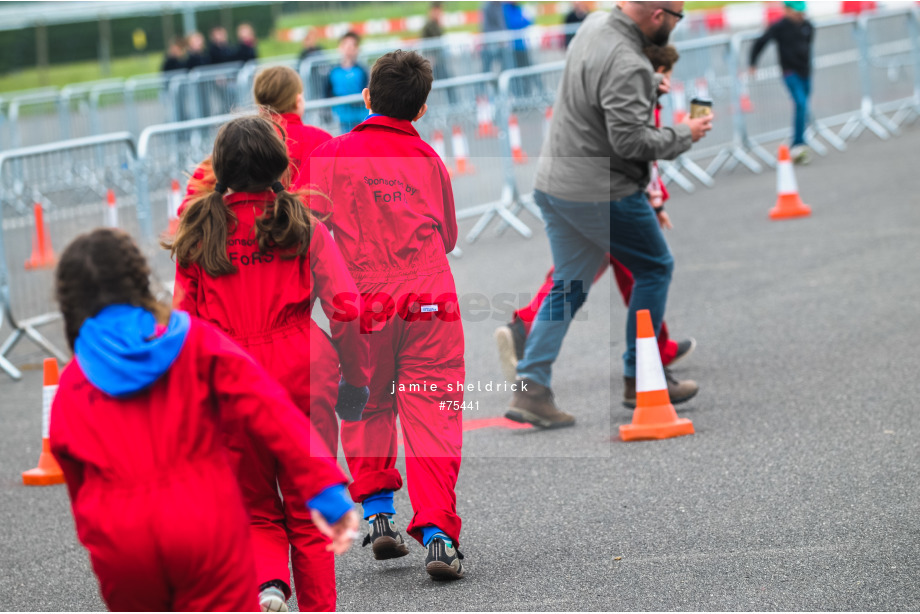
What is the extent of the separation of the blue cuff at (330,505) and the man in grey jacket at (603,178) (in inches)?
126

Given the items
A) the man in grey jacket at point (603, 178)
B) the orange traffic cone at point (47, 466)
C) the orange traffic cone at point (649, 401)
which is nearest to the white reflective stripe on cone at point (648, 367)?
the orange traffic cone at point (649, 401)

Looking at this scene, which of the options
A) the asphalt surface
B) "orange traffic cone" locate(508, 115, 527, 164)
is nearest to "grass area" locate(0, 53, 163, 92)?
"orange traffic cone" locate(508, 115, 527, 164)

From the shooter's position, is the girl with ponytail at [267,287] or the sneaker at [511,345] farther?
the sneaker at [511,345]

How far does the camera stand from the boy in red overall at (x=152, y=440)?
2.49m

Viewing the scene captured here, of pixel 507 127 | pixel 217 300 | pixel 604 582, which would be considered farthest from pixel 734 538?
pixel 507 127

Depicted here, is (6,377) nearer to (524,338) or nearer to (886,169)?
(524,338)

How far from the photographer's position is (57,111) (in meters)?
17.2

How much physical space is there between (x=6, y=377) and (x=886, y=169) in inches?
406

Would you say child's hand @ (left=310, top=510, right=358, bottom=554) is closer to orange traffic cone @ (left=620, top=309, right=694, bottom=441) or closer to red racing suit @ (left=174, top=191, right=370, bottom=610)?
red racing suit @ (left=174, top=191, right=370, bottom=610)

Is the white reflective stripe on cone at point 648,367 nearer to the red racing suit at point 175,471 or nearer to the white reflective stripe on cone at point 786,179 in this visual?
the red racing suit at point 175,471

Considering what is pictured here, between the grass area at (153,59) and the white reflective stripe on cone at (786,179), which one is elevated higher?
the grass area at (153,59)

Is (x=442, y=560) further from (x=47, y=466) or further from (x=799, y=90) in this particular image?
(x=799, y=90)

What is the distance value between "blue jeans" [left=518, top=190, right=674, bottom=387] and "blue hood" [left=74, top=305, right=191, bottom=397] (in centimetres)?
336

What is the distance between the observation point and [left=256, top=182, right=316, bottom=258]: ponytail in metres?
3.37
